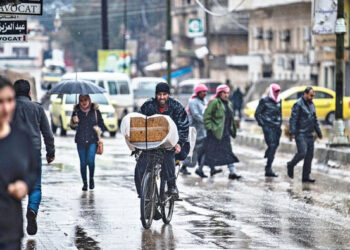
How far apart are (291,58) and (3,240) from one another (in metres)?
51.6

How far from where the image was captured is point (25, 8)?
13633 millimetres

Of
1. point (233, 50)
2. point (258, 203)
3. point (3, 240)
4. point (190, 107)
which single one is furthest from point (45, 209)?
point (233, 50)

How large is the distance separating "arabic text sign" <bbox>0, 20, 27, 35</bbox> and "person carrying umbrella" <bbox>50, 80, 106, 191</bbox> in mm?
2771

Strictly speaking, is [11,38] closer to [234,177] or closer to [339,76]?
[234,177]

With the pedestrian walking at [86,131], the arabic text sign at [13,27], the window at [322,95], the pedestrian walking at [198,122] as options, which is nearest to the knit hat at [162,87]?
the arabic text sign at [13,27]

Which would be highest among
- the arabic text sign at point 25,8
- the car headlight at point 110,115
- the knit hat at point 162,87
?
the arabic text sign at point 25,8

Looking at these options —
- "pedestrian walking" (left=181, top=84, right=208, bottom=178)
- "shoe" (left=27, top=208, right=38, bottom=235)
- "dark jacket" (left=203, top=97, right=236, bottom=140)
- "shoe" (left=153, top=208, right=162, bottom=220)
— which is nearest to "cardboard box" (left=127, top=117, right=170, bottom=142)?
"shoe" (left=153, top=208, right=162, bottom=220)

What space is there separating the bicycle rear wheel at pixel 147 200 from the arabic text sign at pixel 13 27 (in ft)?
9.92

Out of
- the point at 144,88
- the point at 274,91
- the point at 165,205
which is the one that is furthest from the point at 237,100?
the point at 165,205

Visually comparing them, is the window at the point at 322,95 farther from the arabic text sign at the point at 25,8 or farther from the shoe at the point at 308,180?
the arabic text sign at the point at 25,8

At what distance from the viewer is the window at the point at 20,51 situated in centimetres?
14175

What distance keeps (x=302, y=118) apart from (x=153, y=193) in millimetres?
6922

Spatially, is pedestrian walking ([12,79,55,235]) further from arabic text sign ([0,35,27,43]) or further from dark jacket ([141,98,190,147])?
arabic text sign ([0,35,27,43])

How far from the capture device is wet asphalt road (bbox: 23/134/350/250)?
11.7 meters
